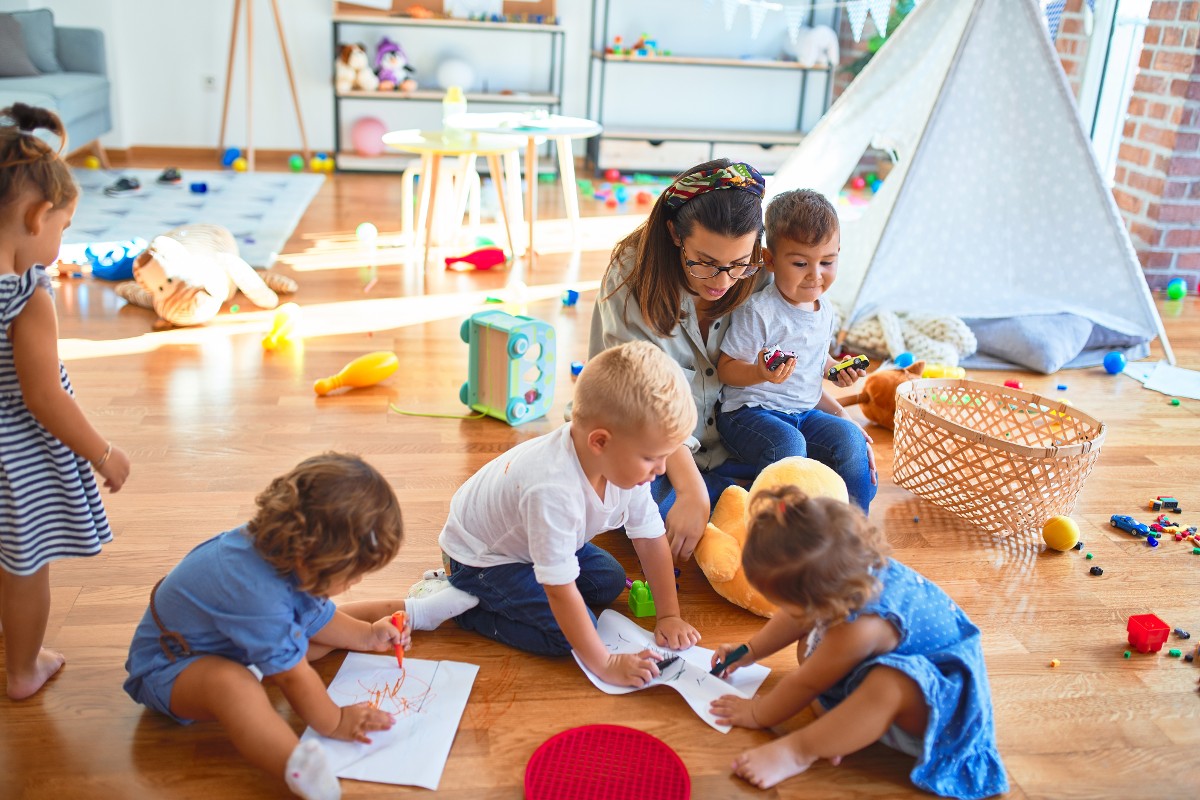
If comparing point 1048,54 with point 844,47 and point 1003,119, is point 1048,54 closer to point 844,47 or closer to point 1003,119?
point 1003,119

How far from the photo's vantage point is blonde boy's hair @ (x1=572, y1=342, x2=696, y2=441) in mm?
1296

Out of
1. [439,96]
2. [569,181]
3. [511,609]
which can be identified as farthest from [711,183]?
[439,96]

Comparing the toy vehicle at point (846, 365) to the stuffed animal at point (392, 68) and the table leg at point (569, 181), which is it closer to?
the table leg at point (569, 181)

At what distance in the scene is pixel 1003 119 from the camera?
116 inches

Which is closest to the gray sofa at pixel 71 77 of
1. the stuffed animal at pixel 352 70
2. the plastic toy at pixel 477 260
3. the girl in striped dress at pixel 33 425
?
the stuffed animal at pixel 352 70

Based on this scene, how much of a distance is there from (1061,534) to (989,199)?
1390 millimetres

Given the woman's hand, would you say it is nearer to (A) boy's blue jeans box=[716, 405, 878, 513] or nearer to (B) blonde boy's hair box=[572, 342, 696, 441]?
(B) blonde boy's hair box=[572, 342, 696, 441]

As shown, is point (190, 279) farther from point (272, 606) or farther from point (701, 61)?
point (701, 61)

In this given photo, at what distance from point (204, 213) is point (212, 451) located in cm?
228

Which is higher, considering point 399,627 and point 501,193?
point 501,193

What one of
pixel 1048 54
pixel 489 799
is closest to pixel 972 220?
pixel 1048 54

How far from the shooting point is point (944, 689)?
1268mm

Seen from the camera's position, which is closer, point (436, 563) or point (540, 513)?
point (540, 513)

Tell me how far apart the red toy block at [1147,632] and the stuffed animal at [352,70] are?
4.50 meters
